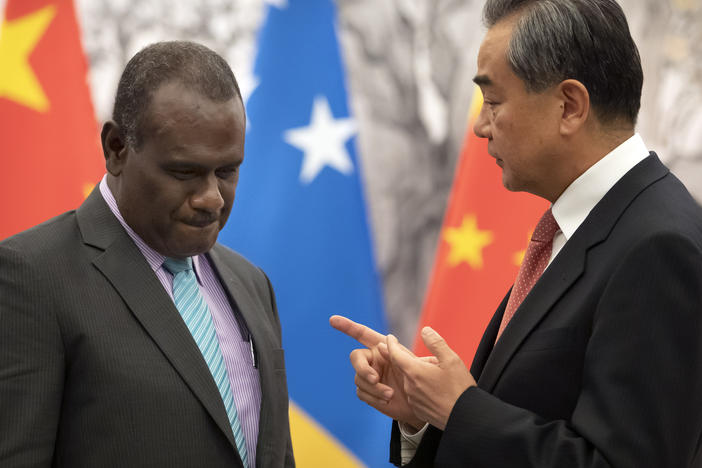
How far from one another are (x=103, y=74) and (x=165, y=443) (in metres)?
2.69

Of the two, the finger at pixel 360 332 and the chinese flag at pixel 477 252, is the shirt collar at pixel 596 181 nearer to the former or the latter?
the finger at pixel 360 332

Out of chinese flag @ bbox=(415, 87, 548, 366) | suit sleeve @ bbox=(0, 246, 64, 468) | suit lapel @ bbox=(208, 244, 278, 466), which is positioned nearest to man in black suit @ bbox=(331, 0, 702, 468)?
suit lapel @ bbox=(208, 244, 278, 466)

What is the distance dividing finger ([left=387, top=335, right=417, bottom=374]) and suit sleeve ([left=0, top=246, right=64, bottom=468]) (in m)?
0.59

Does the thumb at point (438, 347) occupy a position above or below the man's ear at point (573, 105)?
below

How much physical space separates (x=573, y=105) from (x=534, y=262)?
320mm

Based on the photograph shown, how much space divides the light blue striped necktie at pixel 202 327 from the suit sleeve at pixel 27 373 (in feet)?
0.87

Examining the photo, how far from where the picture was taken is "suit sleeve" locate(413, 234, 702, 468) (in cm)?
110

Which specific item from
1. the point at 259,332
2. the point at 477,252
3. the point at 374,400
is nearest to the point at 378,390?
the point at 374,400

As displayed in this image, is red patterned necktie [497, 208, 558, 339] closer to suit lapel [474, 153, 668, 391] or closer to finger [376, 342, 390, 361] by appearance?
suit lapel [474, 153, 668, 391]

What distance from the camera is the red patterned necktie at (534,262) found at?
1.43 m

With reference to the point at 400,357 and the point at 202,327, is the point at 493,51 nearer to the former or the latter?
the point at 400,357

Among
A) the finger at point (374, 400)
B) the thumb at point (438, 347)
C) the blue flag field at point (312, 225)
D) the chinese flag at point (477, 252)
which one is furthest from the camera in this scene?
the blue flag field at point (312, 225)

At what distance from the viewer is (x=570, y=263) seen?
1.28 metres

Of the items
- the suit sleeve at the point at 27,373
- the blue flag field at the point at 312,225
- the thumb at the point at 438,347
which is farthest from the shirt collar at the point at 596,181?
the blue flag field at the point at 312,225
